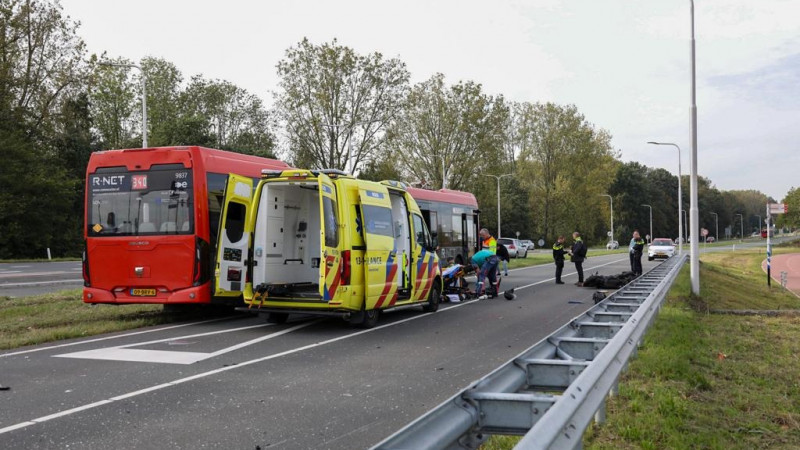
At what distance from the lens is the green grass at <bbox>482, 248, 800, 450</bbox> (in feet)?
16.6

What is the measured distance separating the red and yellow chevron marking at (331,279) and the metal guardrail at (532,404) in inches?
226

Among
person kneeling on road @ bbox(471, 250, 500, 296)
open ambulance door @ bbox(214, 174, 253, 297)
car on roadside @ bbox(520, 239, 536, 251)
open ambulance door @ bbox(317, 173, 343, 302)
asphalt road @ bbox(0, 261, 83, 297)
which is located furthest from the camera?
car on roadside @ bbox(520, 239, 536, 251)

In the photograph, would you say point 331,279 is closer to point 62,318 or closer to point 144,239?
point 144,239

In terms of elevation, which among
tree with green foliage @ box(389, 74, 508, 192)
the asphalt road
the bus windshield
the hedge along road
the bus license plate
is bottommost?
the hedge along road

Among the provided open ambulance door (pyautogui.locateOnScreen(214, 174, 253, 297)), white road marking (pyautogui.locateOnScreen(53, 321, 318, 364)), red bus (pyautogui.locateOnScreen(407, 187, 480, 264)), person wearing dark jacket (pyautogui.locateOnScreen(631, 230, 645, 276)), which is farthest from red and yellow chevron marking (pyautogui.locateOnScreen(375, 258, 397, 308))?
person wearing dark jacket (pyautogui.locateOnScreen(631, 230, 645, 276))

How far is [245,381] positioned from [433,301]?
768 cm

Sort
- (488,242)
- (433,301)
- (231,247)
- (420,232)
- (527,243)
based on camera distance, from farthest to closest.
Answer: (527,243), (488,242), (433,301), (420,232), (231,247)

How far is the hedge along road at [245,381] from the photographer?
554cm

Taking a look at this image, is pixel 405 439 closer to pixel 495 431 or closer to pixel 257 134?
pixel 495 431

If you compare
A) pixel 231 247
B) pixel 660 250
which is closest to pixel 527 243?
pixel 660 250

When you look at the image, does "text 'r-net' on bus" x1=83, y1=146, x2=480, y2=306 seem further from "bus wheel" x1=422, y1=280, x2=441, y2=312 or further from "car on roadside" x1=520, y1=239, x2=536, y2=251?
"car on roadside" x1=520, y1=239, x2=536, y2=251

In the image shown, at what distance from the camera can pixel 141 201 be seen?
12539 millimetres

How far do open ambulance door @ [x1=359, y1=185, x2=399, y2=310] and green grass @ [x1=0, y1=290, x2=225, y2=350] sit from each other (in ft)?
14.2

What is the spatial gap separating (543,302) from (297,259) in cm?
666
